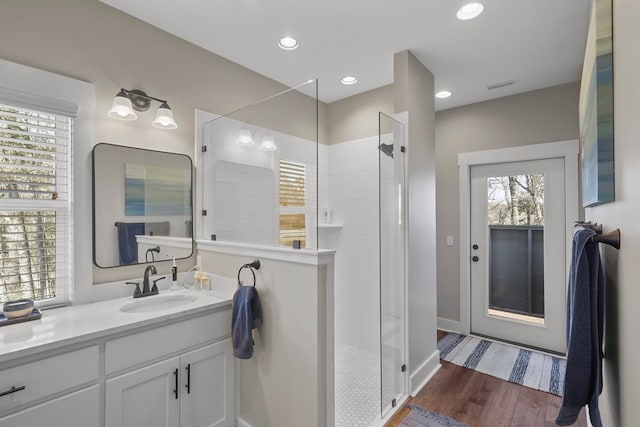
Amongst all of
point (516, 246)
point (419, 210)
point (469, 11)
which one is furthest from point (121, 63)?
point (516, 246)

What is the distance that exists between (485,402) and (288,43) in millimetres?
3078

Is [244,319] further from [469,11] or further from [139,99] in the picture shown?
[469,11]

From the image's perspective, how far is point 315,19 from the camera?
83.7 inches

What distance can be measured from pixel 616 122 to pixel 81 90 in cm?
256

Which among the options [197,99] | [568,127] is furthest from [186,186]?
[568,127]

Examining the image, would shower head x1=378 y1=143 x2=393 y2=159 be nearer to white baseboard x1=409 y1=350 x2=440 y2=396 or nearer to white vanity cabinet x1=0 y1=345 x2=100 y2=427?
white baseboard x1=409 y1=350 x2=440 y2=396

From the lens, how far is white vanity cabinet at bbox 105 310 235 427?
5.12 feet

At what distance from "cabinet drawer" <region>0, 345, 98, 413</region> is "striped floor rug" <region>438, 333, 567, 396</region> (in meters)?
2.83

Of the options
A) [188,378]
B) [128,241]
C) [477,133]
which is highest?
[477,133]

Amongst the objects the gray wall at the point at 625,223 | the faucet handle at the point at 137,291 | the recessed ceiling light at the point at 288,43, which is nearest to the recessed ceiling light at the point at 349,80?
the recessed ceiling light at the point at 288,43

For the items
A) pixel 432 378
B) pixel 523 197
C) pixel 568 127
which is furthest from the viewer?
pixel 523 197

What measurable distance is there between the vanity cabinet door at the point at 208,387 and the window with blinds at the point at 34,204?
91 cm

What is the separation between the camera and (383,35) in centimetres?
228

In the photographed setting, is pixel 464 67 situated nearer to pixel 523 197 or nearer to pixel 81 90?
pixel 523 197
